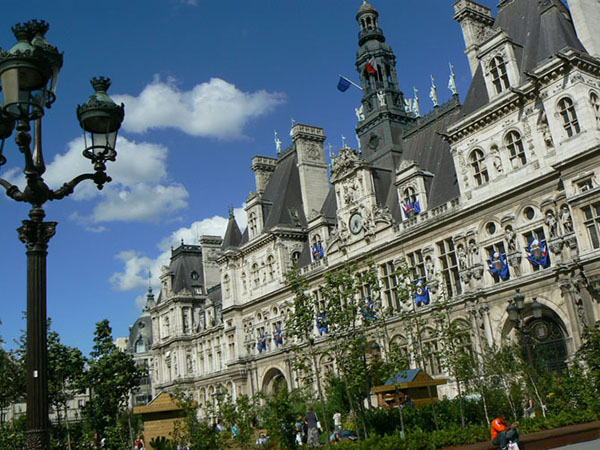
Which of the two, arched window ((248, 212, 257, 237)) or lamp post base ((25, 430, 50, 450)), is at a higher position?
arched window ((248, 212, 257, 237))

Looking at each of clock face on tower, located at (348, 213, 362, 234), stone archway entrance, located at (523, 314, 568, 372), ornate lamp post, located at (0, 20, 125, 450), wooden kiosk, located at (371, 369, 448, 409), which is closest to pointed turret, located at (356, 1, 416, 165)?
clock face on tower, located at (348, 213, 362, 234)

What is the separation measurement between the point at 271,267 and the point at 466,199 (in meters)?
22.2

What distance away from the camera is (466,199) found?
35344 millimetres

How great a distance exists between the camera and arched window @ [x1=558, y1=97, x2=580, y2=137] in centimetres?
2956

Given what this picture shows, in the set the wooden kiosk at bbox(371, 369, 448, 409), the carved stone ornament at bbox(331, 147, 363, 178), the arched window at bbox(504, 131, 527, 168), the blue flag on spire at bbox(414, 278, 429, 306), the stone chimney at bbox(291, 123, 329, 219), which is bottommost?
the wooden kiosk at bbox(371, 369, 448, 409)

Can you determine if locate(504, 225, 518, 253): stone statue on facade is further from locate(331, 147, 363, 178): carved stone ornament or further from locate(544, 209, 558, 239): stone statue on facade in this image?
locate(331, 147, 363, 178): carved stone ornament

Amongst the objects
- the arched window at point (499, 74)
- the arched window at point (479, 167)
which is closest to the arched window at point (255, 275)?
the arched window at point (479, 167)

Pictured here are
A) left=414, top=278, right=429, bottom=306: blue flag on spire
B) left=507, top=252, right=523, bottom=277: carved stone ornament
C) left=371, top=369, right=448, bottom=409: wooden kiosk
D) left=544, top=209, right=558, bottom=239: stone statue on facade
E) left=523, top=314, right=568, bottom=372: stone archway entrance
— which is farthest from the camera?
left=414, top=278, right=429, bottom=306: blue flag on spire

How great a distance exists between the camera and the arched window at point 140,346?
361 ft

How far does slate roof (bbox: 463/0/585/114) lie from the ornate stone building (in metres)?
0.10

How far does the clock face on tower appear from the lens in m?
43.7

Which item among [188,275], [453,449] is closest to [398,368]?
[453,449]

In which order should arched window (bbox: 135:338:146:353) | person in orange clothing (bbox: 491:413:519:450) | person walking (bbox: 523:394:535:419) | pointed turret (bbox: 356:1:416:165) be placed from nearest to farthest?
1. person in orange clothing (bbox: 491:413:519:450)
2. person walking (bbox: 523:394:535:419)
3. pointed turret (bbox: 356:1:416:165)
4. arched window (bbox: 135:338:146:353)

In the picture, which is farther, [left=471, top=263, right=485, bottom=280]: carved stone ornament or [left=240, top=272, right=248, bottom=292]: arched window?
[left=240, top=272, right=248, bottom=292]: arched window
